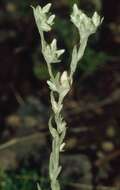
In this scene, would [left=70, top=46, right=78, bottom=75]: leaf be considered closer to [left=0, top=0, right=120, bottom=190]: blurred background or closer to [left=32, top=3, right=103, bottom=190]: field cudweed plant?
[left=32, top=3, right=103, bottom=190]: field cudweed plant

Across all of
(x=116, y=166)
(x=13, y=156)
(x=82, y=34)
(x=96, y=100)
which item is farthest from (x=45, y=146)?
(x=82, y=34)

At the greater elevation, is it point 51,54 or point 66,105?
point 51,54

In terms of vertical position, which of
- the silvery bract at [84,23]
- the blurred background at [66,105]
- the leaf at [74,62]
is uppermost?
the silvery bract at [84,23]

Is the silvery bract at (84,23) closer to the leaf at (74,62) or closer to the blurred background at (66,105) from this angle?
the leaf at (74,62)

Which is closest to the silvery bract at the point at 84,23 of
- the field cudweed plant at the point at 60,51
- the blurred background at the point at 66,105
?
the field cudweed plant at the point at 60,51

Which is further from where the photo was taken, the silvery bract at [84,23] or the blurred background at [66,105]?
the blurred background at [66,105]

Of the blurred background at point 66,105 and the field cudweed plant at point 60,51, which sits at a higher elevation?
the field cudweed plant at point 60,51

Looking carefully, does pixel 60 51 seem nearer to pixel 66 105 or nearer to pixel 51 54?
pixel 51 54

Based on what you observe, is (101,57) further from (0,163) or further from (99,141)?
(0,163)

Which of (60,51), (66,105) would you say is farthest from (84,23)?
(66,105)
